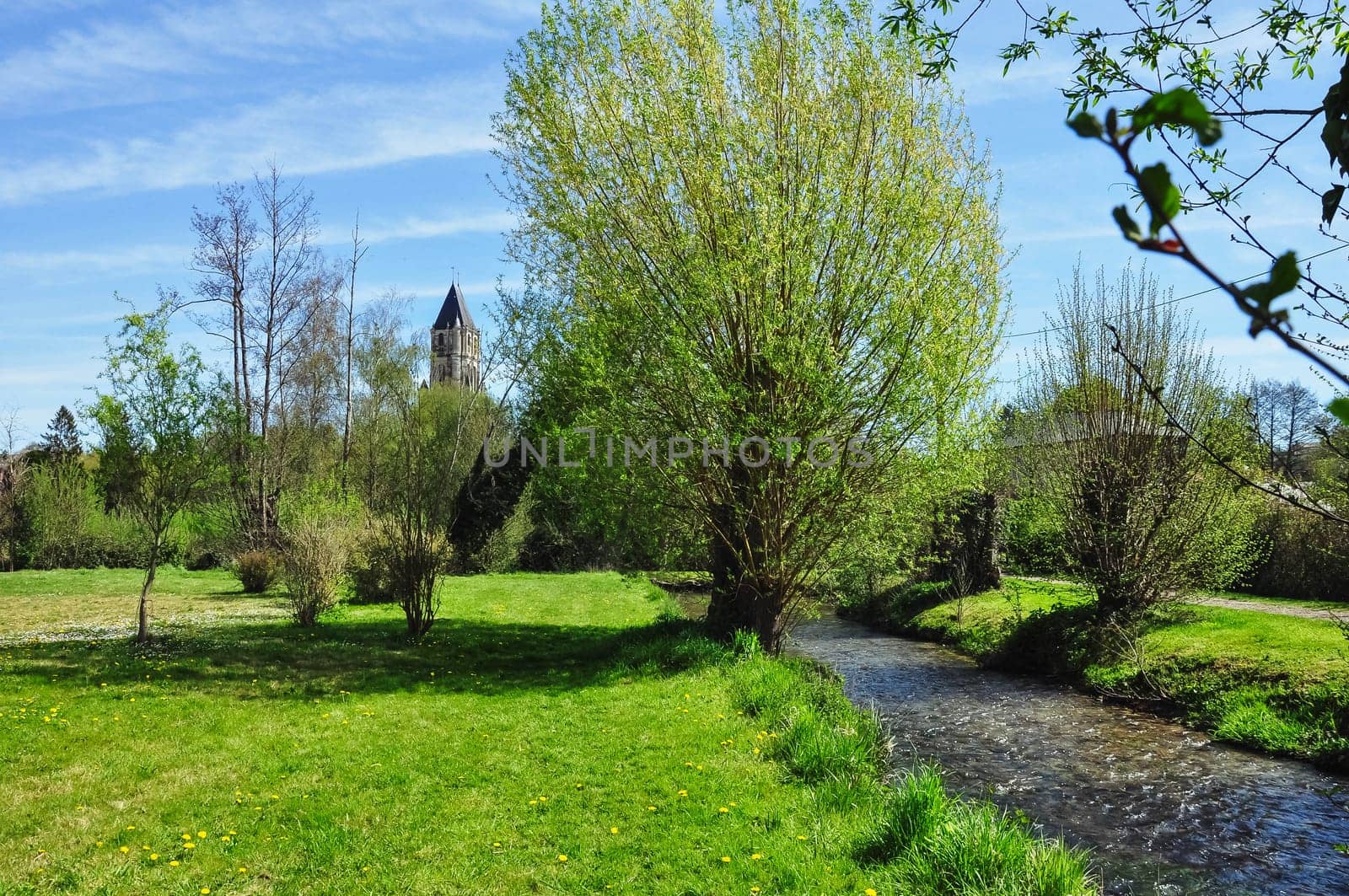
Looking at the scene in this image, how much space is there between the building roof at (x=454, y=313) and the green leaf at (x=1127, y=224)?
63.4 metres

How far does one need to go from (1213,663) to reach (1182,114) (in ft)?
43.3

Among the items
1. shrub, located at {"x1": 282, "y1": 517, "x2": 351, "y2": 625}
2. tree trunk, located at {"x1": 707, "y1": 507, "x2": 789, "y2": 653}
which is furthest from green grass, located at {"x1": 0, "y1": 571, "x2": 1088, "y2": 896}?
shrub, located at {"x1": 282, "y1": 517, "x2": 351, "y2": 625}

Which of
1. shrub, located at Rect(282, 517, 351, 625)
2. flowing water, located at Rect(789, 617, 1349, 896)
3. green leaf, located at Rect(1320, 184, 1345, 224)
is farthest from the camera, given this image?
shrub, located at Rect(282, 517, 351, 625)

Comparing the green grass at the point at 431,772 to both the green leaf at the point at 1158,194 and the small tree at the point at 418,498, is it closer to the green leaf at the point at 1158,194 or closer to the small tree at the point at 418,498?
the small tree at the point at 418,498

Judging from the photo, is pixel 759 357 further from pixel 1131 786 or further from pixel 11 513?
pixel 11 513

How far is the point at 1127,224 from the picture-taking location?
0.77 metres

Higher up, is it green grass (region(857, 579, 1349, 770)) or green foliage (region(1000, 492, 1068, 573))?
green foliage (region(1000, 492, 1068, 573))

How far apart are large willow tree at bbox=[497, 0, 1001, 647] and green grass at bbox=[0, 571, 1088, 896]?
2449 mm

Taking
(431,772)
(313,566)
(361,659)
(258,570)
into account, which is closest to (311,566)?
(313,566)

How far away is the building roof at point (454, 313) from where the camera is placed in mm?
62406

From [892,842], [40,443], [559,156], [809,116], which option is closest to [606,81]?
[559,156]

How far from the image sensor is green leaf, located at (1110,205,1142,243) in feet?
2.49

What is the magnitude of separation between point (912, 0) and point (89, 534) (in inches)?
1145

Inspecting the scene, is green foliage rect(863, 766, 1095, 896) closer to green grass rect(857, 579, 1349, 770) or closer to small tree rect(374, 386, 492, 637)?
green grass rect(857, 579, 1349, 770)
